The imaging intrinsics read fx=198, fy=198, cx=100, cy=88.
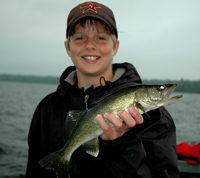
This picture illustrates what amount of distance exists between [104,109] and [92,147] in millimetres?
616

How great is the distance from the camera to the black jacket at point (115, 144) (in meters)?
2.79

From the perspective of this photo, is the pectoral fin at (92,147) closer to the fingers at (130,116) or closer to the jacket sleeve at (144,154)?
the jacket sleeve at (144,154)

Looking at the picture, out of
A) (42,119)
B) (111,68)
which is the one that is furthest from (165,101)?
(42,119)

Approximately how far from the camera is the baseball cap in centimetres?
333

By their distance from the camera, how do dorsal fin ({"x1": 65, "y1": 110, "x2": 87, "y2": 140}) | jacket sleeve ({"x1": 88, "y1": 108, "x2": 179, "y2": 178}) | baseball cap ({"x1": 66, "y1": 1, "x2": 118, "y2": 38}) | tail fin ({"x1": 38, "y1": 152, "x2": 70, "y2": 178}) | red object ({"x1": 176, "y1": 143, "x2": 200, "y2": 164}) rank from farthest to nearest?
red object ({"x1": 176, "y1": 143, "x2": 200, "y2": 164}) < baseball cap ({"x1": 66, "y1": 1, "x2": 118, "y2": 38}) < dorsal fin ({"x1": 65, "y1": 110, "x2": 87, "y2": 140}) < tail fin ({"x1": 38, "y1": 152, "x2": 70, "y2": 178}) < jacket sleeve ({"x1": 88, "y1": 108, "x2": 179, "y2": 178})

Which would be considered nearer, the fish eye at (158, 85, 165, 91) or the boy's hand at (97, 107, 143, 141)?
A: the boy's hand at (97, 107, 143, 141)

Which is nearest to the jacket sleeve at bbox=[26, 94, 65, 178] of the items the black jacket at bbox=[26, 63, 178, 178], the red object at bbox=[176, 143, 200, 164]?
the black jacket at bbox=[26, 63, 178, 178]

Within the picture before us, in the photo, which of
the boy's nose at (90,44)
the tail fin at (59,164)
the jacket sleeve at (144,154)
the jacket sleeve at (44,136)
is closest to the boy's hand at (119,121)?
the jacket sleeve at (144,154)

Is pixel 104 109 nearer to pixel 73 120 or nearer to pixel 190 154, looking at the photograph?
pixel 73 120

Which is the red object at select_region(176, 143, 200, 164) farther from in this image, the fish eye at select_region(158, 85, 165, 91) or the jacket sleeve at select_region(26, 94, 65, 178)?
the jacket sleeve at select_region(26, 94, 65, 178)

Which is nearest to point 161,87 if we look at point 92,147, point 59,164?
point 92,147

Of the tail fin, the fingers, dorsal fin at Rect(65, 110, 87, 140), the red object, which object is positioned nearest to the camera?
the fingers

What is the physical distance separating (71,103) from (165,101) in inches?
62.8

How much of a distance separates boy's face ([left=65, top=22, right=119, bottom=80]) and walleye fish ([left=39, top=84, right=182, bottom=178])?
33.2 inches
